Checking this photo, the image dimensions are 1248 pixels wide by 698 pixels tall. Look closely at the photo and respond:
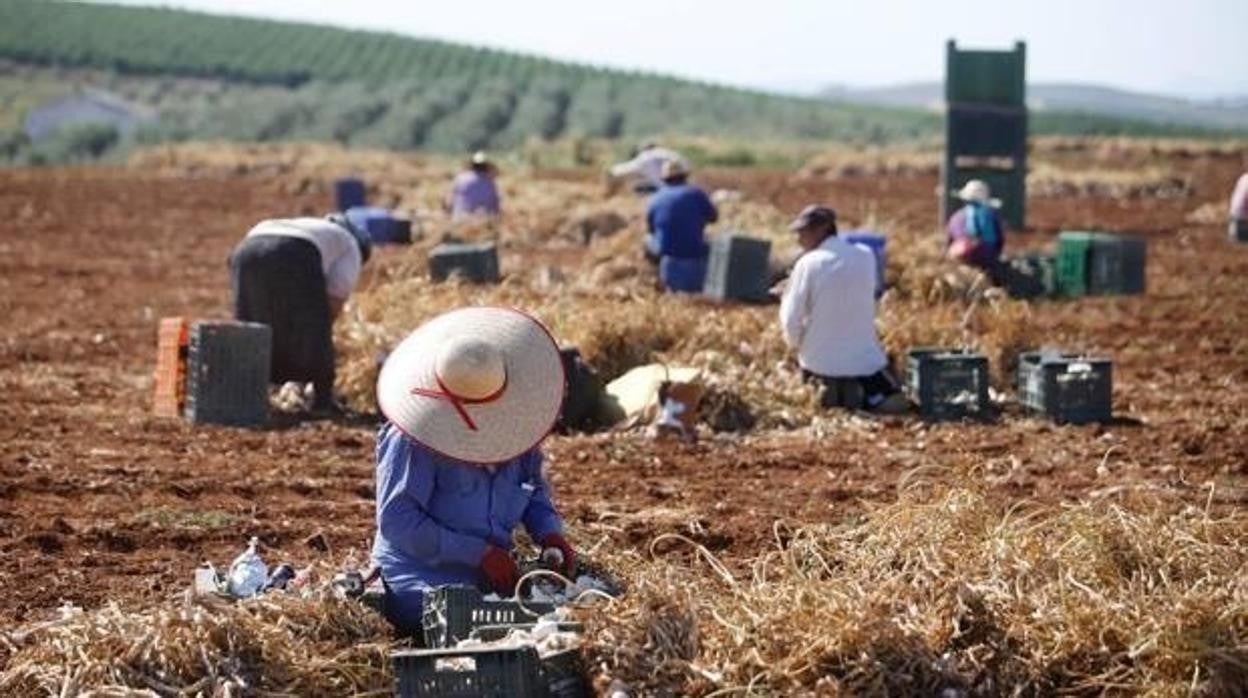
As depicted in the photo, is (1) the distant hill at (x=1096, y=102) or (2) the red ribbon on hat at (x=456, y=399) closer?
(2) the red ribbon on hat at (x=456, y=399)

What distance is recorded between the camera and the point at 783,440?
12.6 meters

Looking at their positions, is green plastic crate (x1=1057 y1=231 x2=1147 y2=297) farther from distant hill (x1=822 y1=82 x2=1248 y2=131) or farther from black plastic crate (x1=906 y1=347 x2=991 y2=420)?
distant hill (x1=822 y1=82 x2=1248 y2=131)

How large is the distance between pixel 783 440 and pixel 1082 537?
5.35 m

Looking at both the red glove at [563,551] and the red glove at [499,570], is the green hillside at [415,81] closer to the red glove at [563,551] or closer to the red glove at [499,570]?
the red glove at [563,551]

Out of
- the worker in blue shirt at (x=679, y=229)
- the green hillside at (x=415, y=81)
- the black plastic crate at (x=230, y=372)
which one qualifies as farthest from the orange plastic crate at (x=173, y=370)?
the green hillside at (x=415, y=81)

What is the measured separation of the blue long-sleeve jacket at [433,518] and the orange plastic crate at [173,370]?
6.00 metres

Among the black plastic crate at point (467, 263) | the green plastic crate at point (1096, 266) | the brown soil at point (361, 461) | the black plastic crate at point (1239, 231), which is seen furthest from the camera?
the black plastic crate at point (1239, 231)

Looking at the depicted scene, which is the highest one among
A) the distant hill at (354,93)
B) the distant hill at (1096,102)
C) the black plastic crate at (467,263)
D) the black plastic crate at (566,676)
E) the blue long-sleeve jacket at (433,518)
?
the blue long-sleeve jacket at (433,518)

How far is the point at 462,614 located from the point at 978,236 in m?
12.6

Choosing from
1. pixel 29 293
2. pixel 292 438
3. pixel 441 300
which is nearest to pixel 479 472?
pixel 292 438

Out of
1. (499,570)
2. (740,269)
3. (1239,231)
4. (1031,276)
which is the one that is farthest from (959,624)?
(1239,231)

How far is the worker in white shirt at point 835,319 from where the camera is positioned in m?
13.2

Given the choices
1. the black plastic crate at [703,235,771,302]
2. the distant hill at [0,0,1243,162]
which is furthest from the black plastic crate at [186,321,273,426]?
the distant hill at [0,0,1243,162]

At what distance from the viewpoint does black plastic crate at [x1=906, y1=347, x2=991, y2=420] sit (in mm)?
13242
